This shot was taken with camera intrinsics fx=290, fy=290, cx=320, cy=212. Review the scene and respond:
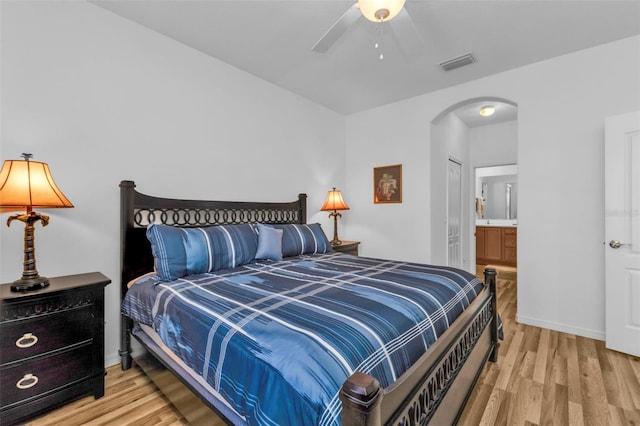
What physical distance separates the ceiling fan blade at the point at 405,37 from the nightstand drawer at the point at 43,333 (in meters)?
2.96

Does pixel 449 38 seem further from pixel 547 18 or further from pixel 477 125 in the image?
pixel 477 125

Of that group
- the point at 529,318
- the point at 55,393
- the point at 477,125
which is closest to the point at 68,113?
the point at 55,393

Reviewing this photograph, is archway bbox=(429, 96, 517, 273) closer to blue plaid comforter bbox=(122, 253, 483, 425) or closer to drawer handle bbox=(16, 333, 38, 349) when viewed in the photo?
blue plaid comforter bbox=(122, 253, 483, 425)

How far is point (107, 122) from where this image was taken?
2291 mm

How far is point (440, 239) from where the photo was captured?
4191 millimetres

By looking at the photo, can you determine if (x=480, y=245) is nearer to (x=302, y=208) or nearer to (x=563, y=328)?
(x=563, y=328)

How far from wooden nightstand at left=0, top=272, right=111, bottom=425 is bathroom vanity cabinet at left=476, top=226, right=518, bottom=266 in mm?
6910

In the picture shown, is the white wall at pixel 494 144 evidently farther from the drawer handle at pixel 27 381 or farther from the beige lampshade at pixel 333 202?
the drawer handle at pixel 27 381

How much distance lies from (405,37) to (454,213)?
3.10 metres

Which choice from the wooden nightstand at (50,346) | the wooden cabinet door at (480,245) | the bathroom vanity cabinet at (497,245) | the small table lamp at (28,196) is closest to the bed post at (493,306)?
the wooden nightstand at (50,346)

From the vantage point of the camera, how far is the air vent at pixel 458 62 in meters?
2.94

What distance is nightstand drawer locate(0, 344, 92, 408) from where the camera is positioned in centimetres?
159

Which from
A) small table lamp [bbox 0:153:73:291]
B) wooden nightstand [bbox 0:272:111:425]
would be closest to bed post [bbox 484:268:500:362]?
wooden nightstand [bbox 0:272:111:425]

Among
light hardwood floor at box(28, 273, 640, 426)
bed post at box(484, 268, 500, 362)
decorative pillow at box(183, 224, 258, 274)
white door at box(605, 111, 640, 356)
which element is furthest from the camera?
white door at box(605, 111, 640, 356)
